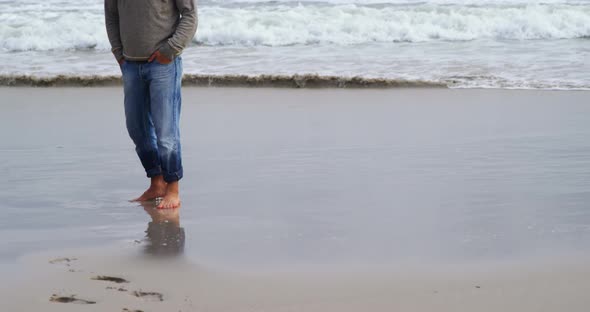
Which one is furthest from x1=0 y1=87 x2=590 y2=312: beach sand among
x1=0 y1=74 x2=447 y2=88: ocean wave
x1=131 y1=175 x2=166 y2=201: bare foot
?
x1=0 y1=74 x2=447 y2=88: ocean wave

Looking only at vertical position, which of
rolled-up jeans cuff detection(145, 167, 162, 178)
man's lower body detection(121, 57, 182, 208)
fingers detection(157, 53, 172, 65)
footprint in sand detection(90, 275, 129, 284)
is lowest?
footprint in sand detection(90, 275, 129, 284)

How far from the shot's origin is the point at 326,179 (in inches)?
219

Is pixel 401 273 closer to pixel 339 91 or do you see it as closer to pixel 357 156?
pixel 357 156

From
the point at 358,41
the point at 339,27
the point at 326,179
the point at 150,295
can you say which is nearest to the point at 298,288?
the point at 150,295

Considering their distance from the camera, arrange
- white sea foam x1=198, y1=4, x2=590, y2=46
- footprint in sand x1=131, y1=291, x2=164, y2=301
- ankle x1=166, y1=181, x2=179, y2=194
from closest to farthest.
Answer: footprint in sand x1=131, y1=291, x2=164, y2=301 < ankle x1=166, y1=181, x2=179, y2=194 < white sea foam x1=198, y1=4, x2=590, y2=46

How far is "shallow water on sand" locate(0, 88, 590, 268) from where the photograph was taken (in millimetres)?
4223

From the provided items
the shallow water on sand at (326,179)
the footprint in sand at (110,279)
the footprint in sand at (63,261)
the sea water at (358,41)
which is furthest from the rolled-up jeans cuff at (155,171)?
the sea water at (358,41)

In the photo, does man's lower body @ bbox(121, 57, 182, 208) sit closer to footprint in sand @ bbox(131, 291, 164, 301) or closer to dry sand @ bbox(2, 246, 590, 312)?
dry sand @ bbox(2, 246, 590, 312)

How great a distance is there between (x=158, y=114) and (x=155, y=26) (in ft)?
1.58

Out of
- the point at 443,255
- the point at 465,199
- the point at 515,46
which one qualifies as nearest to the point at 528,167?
the point at 465,199

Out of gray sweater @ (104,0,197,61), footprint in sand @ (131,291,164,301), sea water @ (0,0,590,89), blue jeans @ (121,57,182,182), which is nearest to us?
footprint in sand @ (131,291,164,301)

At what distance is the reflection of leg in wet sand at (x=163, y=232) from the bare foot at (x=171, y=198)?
0.04m

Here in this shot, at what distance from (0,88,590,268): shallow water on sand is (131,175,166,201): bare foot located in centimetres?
12

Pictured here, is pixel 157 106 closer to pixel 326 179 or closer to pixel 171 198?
pixel 171 198
